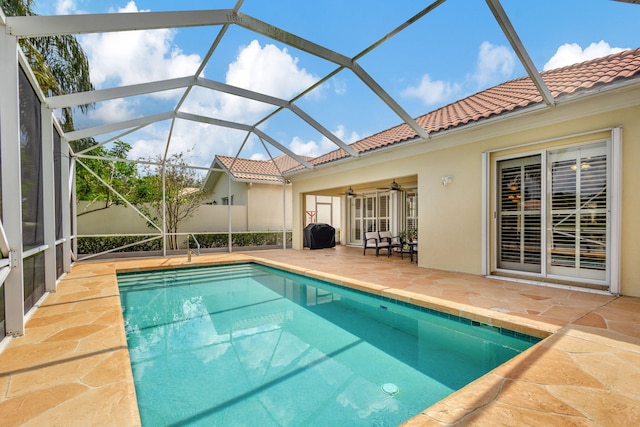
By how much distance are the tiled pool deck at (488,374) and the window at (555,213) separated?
0.76 m

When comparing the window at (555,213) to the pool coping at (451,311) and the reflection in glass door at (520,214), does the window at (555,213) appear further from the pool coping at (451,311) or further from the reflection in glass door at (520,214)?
the pool coping at (451,311)

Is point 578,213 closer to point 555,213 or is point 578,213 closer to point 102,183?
point 555,213

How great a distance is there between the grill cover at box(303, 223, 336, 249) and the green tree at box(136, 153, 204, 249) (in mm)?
4649

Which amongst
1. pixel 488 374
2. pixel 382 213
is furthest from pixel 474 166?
pixel 382 213

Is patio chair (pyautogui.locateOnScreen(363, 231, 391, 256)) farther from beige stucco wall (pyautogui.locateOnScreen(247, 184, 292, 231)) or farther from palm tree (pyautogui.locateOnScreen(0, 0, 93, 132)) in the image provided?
palm tree (pyautogui.locateOnScreen(0, 0, 93, 132))

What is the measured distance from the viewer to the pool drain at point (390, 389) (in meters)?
2.71

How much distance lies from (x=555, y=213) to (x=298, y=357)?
17.4ft

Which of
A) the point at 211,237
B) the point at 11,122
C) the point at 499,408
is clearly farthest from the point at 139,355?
the point at 211,237

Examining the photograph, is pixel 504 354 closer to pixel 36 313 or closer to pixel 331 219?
pixel 36 313

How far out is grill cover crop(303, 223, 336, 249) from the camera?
490 inches

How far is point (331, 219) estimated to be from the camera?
16.7 meters

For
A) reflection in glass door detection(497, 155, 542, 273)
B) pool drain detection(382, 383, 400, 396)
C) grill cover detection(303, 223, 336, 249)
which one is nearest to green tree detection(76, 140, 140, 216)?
grill cover detection(303, 223, 336, 249)

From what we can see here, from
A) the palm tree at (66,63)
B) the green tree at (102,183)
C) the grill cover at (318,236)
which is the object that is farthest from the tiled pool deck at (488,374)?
the palm tree at (66,63)

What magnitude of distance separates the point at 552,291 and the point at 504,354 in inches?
99.3
